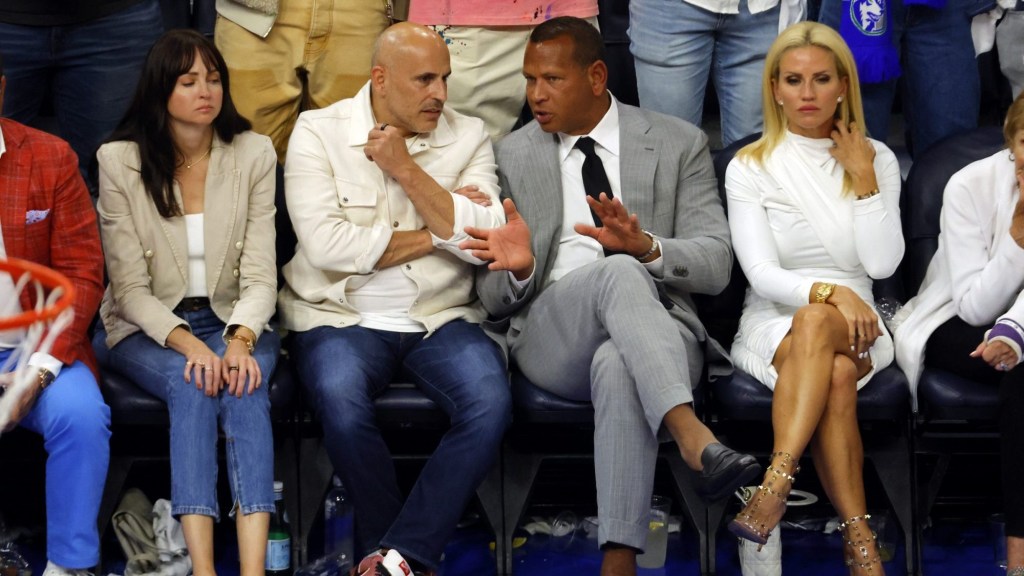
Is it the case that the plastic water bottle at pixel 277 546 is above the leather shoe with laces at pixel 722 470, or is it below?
below

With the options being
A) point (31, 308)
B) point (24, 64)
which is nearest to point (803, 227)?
point (31, 308)

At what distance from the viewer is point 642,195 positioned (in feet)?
→ 14.9

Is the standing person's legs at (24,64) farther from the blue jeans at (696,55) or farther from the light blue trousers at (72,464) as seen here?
the blue jeans at (696,55)

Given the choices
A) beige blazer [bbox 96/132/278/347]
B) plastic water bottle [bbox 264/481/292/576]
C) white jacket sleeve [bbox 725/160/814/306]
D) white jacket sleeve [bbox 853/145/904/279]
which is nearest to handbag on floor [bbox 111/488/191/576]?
plastic water bottle [bbox 264/481/292/576]

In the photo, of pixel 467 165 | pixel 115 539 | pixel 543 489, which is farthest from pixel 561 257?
pixel 115 539

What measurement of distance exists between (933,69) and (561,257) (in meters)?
1.35

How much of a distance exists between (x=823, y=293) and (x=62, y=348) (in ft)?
6.52

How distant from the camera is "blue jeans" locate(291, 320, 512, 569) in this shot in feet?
13.5

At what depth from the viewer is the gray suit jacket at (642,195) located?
4438 millimetres

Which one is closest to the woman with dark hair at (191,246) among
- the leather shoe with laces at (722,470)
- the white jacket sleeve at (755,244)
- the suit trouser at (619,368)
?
the suit trouser at (619,368)

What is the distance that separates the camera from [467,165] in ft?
15.0

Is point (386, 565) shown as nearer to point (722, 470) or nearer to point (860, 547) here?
point (722, 470)

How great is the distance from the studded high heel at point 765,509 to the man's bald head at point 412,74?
137cm

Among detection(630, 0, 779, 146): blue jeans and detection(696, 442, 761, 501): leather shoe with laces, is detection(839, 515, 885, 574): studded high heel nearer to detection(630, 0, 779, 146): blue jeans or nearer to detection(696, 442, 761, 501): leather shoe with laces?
detection(696, 442, 761, 501): leather shoe with laces
